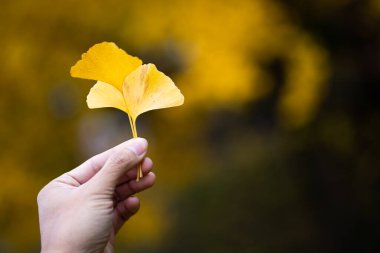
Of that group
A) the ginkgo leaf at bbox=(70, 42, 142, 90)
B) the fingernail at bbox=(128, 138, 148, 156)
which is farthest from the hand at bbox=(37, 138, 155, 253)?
the ginkgo leaf at bbox=(70, 42, 142, 90)

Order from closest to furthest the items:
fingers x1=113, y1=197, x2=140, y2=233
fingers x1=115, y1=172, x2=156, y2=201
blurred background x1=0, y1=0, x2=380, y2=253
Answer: fingers x1=115, y1=172, x2=156, y2=201 → fingers x1=113, y1=197, x2=140, y2=233 → blurred background x1=0, y1=0, x2=380, y2=253

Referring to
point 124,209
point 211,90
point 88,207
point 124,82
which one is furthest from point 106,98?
point 211,90

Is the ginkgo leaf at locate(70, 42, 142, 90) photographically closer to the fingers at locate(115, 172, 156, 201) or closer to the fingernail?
the fingernail

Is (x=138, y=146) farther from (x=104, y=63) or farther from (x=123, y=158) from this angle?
(x=104, y=63)

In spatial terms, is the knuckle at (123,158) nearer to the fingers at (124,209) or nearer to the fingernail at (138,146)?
the fingernail at (138,146)

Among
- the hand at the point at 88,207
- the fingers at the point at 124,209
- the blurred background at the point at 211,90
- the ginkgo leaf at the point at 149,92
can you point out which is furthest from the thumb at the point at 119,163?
the blurred background at the point at 211,90

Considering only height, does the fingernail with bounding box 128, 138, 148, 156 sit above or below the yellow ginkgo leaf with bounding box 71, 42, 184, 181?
below
